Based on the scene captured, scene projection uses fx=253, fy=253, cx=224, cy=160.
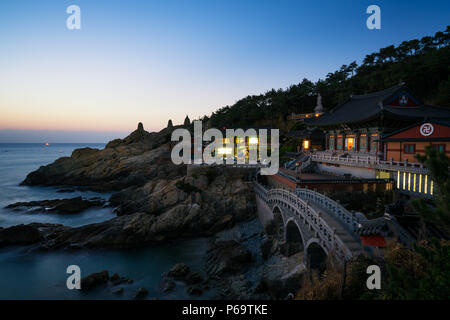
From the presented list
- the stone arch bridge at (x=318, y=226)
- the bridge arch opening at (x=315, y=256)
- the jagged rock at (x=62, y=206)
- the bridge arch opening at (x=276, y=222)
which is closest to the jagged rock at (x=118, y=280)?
the stone arch bridge at (x=318, y=226)

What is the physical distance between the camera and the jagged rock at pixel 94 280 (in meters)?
19.7

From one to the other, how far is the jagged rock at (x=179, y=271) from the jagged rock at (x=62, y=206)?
82.4 ft

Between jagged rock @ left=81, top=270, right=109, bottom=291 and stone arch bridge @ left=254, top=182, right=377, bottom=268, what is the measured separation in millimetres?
15553

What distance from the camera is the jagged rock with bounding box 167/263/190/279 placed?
21.1 meters

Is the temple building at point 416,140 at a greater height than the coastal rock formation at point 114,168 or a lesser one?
greater

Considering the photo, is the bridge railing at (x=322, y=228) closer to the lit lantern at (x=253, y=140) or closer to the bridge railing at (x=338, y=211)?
the bridge railing at (x=338, y=211)

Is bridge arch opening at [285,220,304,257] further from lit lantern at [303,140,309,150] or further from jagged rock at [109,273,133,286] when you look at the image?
lit lantern at [303,140,309,150]

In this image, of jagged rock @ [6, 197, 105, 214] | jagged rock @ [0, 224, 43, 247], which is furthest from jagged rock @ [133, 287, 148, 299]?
jagged rock @ [6, 197, 105, 214]

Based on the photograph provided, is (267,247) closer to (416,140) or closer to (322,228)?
(322,228)

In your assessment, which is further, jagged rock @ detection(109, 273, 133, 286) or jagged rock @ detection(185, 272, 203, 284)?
jagged rock @ detection(109, 273, 133, 286)

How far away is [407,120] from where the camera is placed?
26203mm
